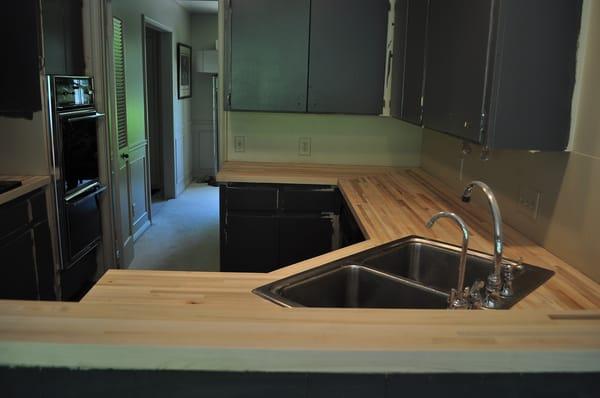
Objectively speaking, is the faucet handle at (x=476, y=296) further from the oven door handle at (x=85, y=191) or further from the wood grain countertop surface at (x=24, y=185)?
the oven door handle at (x=85, y=191)

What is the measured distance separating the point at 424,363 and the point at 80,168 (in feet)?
10.0

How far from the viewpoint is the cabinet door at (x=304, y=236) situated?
3.36 meters

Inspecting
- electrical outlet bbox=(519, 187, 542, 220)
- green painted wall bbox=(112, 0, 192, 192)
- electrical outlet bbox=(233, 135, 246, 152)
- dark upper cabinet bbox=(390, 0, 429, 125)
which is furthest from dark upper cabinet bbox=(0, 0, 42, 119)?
electrical outlet bbox=(519, 187, 542, 220)

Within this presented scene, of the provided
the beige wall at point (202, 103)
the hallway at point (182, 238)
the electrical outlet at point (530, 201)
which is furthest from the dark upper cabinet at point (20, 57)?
the beige wall at point (202, 103)

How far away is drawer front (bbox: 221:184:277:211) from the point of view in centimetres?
333

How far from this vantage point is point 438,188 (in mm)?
3123

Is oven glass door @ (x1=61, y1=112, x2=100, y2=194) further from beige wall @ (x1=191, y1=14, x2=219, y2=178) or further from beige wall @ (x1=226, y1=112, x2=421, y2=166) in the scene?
beige wall @ (x1=191, y1=14, x2=219, y2=178)

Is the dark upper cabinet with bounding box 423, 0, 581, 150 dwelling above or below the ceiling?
below

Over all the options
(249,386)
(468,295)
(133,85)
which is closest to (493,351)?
(249,386)

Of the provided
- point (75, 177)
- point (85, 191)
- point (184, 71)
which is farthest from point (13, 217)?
point (184, 71)

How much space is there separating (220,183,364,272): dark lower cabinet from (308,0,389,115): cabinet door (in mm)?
628

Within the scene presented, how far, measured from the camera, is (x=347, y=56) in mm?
3447

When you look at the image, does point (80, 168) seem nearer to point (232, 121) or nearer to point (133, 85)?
point (232, 121)

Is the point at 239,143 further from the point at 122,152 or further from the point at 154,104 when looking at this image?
the point at 154,104
